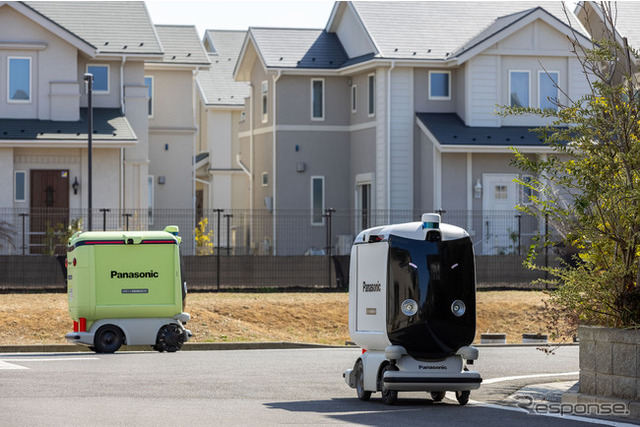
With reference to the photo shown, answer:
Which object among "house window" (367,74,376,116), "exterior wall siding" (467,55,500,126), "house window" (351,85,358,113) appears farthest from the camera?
"house window" (351,85,358,113)

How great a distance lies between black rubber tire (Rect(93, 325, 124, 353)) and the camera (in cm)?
2095

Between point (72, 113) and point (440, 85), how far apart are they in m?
12.3

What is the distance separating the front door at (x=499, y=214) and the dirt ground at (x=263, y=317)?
5.93m

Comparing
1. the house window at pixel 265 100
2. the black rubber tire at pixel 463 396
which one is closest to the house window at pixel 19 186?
the house window at pixel 265 100

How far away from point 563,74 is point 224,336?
2040cm

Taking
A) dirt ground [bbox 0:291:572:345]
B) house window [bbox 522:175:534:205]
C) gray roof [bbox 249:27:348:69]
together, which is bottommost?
dirt ground [bbox 0:291:572:345]

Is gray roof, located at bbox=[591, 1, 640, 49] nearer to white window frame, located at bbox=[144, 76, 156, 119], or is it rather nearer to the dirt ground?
the dirt ground

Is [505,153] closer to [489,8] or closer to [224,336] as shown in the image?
[489,8]

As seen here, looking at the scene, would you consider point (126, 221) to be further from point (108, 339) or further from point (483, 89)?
point (483, 89)

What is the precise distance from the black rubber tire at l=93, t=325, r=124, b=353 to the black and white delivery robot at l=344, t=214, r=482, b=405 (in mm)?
8000

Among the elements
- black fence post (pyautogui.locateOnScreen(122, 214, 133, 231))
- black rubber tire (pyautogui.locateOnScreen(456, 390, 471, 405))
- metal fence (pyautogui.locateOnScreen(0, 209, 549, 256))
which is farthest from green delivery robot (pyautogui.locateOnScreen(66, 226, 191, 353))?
black fence post (pyautogui.locateOnScreen(122, 214, 133, 231))

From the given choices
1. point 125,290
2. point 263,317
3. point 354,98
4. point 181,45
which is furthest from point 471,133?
point 125,290

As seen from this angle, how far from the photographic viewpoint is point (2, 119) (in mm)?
36688

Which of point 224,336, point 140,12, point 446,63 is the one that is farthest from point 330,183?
point 224,336
